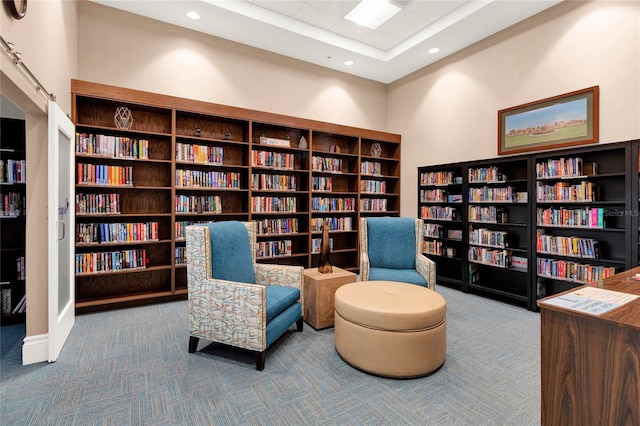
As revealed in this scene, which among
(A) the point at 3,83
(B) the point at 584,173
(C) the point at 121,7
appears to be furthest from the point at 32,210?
(B) the point at 584,173

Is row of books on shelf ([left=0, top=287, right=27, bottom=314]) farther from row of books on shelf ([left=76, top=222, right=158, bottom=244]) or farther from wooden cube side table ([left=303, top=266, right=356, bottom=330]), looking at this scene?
wooden cube side table ([left=303, top=266, right=356, bottom=330])

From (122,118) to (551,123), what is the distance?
16.9 feet

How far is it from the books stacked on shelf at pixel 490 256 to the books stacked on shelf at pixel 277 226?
8.48 feet

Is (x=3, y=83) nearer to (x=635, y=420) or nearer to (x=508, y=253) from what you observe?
(x=635, y=420)

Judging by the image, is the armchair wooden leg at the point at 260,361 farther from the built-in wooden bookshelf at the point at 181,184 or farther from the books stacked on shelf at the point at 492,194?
the books stacked on shelf at the point at 492,194

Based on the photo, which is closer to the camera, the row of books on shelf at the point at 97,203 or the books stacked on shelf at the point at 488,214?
the row of books on shelf at the point at 97,203

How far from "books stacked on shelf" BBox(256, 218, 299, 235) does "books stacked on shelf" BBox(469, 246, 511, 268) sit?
8.48 ft

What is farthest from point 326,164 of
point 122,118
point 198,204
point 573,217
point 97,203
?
point 573,217

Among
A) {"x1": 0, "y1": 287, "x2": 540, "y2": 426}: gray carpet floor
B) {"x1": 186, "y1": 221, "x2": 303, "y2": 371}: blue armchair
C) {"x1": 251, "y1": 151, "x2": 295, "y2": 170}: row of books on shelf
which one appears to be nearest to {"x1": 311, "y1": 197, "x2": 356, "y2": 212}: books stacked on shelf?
{"x1": 251, "y1": 151, "x2": 295, "y2": 170}: row of books on shelf

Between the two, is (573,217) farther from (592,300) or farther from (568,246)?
(592,300)

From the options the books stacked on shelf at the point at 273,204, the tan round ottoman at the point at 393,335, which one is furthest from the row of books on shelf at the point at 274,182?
the tan round ottoman at the point at 393,335

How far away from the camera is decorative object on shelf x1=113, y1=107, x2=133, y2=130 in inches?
143

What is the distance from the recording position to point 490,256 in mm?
4043

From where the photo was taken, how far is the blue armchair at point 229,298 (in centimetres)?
222
